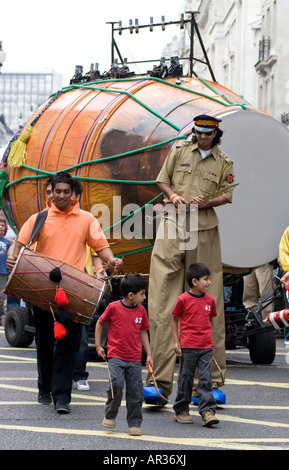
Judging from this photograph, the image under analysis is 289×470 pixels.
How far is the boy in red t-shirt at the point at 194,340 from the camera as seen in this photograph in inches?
268

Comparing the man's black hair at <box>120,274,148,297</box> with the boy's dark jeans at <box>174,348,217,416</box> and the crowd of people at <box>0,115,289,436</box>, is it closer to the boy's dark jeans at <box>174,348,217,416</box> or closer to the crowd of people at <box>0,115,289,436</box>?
the crowd of people at <box>0,115,289,436</box>

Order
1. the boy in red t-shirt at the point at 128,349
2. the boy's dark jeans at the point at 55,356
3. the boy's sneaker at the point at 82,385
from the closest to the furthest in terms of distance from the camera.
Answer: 1. the boy in red t-shirt at the point at 128,349
2. the boy's dark jeans at the point at 55,356
3. the boy's sneaker at the point at 82,385

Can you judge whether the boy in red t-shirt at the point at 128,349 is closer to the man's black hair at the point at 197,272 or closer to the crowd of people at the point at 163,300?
the crowd of people at the point at 163,300

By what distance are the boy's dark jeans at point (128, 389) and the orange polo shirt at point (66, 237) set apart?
39.9 inches

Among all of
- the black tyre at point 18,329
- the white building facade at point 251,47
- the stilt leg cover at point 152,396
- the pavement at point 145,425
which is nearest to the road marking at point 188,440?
the pavement at point 145,425

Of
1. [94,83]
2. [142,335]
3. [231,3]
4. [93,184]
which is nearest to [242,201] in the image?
[93,184]

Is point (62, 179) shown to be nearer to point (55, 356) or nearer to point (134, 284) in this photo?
point (134, 284)

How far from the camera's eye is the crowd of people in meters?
6.52

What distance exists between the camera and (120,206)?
9938 millimetres

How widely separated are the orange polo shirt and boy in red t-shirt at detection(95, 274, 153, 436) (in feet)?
2.45

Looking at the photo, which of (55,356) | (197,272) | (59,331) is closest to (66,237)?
(59,331)

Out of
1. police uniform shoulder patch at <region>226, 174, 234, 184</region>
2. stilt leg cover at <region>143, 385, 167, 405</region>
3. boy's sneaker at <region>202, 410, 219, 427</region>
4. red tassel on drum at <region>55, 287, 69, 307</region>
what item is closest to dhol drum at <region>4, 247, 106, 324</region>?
red tassel on drum at <region>55, 287, 69, 307</region>

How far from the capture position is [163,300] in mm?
7543

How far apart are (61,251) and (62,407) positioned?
1.06 meters
